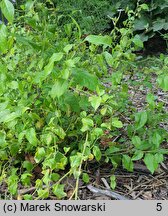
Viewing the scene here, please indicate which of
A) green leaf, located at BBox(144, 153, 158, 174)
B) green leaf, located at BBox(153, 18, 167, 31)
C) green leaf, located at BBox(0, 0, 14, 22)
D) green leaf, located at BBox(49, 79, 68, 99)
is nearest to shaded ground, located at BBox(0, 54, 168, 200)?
green leaf, located at BBox(144, 153, 158, 174)

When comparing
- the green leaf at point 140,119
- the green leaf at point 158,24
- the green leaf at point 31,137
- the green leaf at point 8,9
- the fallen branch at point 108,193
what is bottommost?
the fallen branch at point 108,193

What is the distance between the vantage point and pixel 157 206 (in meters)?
1.36

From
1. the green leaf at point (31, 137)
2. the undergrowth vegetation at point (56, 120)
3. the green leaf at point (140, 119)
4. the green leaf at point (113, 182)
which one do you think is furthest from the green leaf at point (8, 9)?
the green leaf at point (113, 182)

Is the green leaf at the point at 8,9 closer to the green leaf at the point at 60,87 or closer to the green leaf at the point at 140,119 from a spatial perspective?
the green leaf at the point at 60,87

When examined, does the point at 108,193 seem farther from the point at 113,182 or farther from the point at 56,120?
the point at 56,120

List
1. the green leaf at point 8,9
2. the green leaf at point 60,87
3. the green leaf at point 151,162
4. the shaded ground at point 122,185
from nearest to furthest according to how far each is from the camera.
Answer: the green leaf at point 8,9, the green leaf at point 60,87, the green leaf at point 151,162, the shaded ground at point 122,185

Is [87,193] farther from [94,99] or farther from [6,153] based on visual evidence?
[94,99]

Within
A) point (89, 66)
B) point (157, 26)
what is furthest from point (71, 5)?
point (89, 66)

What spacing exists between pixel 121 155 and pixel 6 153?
1.68ft

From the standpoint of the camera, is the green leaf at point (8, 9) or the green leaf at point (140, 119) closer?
the green leaf at point (8, 9)

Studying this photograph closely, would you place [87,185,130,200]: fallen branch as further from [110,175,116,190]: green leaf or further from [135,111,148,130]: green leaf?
[135,111,148,130]: green leaf

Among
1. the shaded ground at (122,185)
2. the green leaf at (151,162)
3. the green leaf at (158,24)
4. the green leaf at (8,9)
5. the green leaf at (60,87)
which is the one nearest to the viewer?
the green leaf at (8,9)

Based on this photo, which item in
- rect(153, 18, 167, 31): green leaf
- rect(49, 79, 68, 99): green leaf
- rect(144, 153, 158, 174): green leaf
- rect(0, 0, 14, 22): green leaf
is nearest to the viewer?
rect(0, 0, 14, 22): green leaf

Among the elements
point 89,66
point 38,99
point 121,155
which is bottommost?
point 121,155
